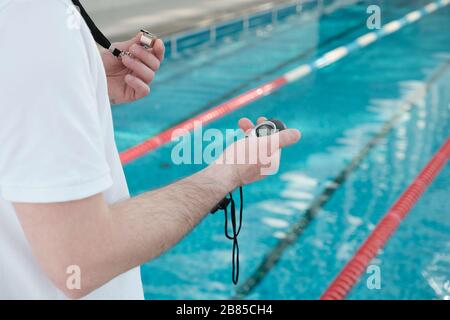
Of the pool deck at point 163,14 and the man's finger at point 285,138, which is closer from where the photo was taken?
the man's finger at point 285,138

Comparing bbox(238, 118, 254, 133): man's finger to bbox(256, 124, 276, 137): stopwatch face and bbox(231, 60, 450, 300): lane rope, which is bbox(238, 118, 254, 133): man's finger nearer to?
bbox(256, 124, 276, 137): stopwatch face

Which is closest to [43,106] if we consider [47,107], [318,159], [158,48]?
[47,107]

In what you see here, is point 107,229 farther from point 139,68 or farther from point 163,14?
point 163,14

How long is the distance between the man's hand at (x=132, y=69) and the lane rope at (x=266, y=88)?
2.62 m

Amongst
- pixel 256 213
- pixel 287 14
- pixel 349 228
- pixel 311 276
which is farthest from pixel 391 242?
pixel 287 14

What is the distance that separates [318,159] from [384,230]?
96 cm

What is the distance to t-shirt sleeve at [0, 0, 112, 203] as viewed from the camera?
0.73 metres

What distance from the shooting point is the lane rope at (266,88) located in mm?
4156

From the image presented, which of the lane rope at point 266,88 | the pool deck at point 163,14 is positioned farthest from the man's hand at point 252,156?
the pool deck at point 163,14

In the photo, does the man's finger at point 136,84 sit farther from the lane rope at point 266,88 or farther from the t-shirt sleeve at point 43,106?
the lane rope at point 266,88

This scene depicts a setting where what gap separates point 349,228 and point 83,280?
2.45 m

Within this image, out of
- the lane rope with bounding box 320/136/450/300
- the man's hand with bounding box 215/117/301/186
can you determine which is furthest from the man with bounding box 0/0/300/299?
the lane rope with bounding box 320/136/450/300

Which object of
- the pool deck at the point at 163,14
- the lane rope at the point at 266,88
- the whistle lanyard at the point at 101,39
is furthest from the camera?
the pool deck at the point at 163,14

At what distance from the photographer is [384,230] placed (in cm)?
308
